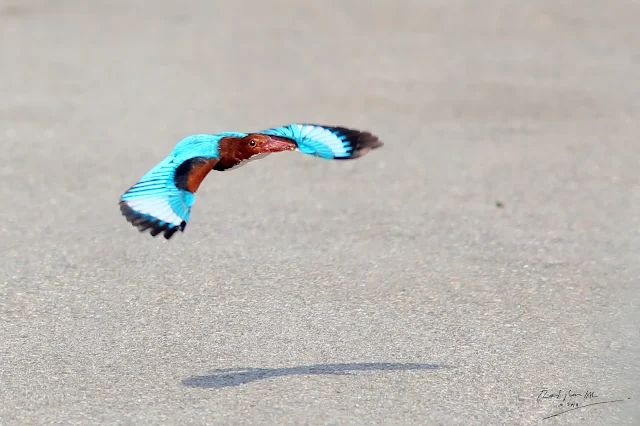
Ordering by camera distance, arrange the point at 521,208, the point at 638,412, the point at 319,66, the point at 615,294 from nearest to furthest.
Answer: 1. the point at 638,412
2. the point at 615,294
3. the point at 521,208
4. the point at 319,66

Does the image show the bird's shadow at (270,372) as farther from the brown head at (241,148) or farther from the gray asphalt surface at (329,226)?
the brown head at (241,148)

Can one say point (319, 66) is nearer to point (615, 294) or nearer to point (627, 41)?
point (627, 41)

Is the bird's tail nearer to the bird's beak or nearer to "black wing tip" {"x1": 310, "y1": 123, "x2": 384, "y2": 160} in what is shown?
the bird's beak

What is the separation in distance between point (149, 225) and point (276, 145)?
80 cm

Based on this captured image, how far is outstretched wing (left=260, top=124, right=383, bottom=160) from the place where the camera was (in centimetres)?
470

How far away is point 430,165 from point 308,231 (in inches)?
63.5

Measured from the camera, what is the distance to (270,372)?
14.9ft

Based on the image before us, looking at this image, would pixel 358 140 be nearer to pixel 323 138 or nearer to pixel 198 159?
pixel 323 138

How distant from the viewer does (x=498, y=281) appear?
567 centimetres

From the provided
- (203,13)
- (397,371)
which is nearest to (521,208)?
(397,371)

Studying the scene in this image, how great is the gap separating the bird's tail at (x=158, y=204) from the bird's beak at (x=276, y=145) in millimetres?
413
